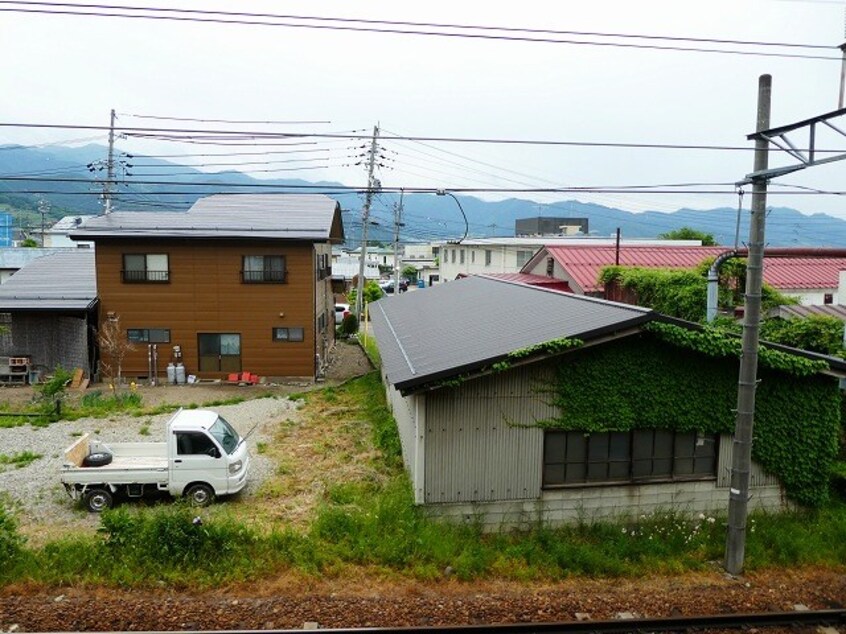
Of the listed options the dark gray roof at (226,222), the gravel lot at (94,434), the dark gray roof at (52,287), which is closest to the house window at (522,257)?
the dark gray roof at (226,222)

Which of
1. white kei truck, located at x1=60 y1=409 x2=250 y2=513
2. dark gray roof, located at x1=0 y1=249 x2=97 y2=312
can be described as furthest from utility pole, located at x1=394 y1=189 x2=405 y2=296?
white kei truck, located at x1=60 y1=409 x2=250 y2=513

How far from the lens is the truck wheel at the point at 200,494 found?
37.6 feet

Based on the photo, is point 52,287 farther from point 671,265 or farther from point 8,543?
point 671,265

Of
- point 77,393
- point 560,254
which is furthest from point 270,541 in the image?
point 560,254

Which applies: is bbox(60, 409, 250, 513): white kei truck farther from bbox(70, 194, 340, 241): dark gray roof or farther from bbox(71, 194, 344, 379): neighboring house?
bbox(70, 194, 340, 241): dark gray roof

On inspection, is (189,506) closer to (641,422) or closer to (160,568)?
(160,568)

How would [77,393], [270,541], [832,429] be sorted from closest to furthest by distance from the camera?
[270,541], [832,429], [77,393]

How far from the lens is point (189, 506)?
1109 cm

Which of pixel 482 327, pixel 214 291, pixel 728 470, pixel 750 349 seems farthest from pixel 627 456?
pixel 214 291

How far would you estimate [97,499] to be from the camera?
11.2 meters

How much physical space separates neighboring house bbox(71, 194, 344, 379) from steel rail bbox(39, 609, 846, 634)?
16.7m

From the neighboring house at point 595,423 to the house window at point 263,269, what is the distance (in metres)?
13.3

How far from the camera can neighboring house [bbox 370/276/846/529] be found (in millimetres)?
10016

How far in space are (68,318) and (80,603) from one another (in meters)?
17.6
